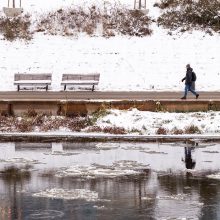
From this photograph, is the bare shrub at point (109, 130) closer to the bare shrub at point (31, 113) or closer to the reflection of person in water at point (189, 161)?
the bare shrub at point (31, 113)

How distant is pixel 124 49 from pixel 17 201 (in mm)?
27299

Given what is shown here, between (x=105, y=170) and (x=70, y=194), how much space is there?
8.58ft

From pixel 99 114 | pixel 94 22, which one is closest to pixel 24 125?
pixel 99 114

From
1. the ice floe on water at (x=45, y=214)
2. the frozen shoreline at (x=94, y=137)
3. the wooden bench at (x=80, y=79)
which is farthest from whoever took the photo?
the wooden bench at (x=80, y=79)

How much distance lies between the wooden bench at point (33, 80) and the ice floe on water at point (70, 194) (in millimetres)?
19733

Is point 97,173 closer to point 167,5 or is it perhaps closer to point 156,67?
point 156,67

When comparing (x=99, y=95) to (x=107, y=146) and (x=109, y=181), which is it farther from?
(x=109, y=181)

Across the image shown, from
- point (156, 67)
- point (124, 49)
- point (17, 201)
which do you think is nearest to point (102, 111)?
point (17, 201)

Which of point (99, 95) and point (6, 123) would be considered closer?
point (6, 123)

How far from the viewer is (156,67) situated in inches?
1454

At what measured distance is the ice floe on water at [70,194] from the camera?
13.0 meters

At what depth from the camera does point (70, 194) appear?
13336 millimetres

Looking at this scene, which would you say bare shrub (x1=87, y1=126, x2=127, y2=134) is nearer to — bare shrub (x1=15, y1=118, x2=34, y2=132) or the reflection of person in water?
bare shrub (x1=15, y1=118, x2=34, y2=132)

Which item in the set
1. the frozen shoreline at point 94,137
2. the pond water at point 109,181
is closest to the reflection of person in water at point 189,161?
the pond water at point 109,181
